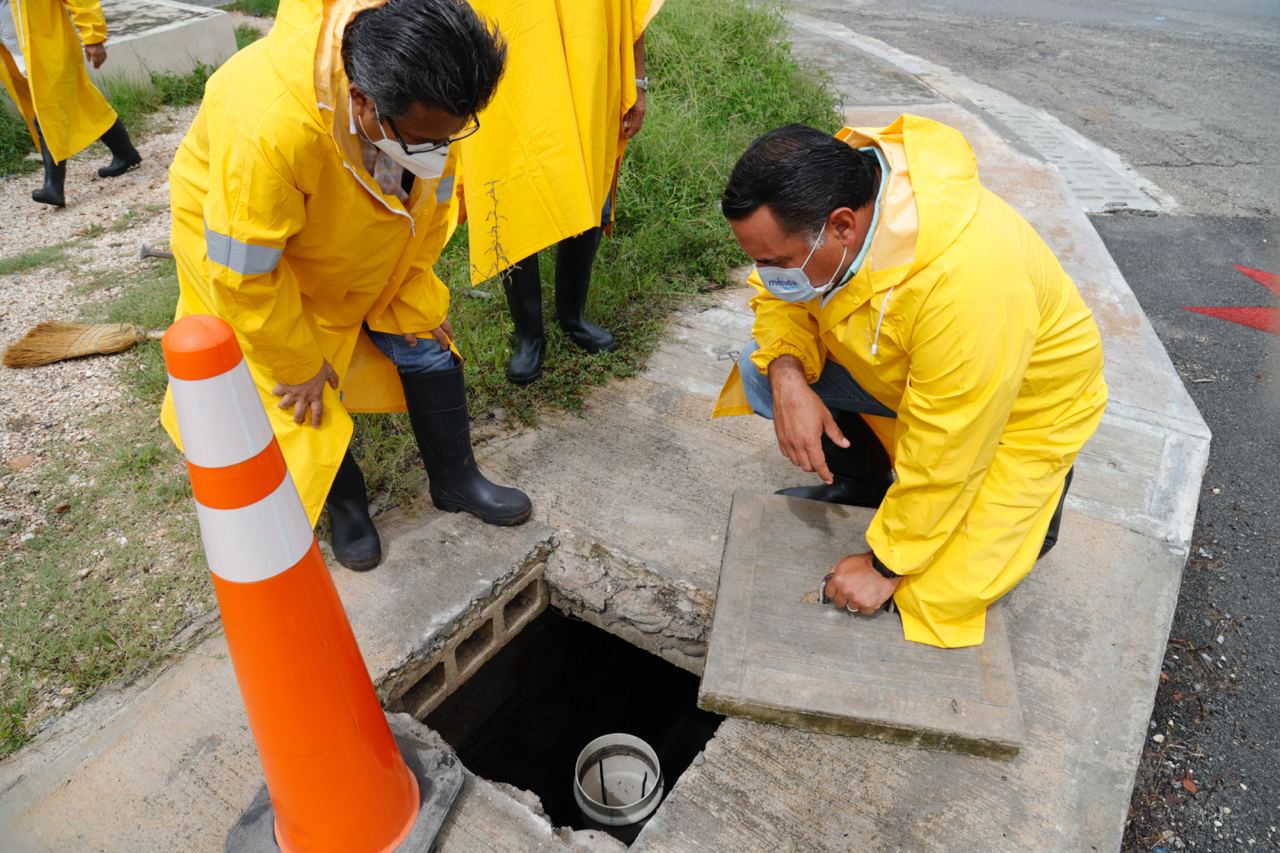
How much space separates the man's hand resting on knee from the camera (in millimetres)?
2064

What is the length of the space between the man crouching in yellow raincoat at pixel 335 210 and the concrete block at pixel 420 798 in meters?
0.57

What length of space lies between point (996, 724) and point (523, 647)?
152cm

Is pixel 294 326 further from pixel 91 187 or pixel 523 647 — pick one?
pixel 91 187

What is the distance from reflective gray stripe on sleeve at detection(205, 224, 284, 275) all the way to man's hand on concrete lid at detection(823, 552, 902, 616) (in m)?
1.43

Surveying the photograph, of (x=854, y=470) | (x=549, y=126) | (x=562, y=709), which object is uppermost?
(x=549, y=126)

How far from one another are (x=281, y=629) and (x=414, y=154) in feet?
3.10

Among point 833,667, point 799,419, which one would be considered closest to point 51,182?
point 799,419

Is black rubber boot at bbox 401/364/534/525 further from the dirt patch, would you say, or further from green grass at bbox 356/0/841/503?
the dirt patch

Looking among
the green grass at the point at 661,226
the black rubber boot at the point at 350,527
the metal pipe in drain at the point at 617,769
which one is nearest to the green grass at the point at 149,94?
the green grass at the point at 661,226

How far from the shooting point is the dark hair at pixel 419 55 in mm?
1468

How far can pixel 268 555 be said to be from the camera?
→ 1.29m

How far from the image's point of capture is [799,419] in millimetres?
2082

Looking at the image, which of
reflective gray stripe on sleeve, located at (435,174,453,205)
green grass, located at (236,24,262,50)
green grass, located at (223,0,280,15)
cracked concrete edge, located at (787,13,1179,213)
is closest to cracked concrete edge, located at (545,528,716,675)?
reflective gray stripe on sleeve, located at (435,174,453,205)

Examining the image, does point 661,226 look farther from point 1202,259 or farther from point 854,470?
point 1202,259
